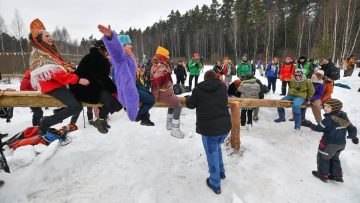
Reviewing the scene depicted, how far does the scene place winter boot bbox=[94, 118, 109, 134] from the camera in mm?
3516

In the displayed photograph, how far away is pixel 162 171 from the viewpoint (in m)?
4.62

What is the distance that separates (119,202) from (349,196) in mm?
4053

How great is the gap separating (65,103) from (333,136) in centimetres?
462

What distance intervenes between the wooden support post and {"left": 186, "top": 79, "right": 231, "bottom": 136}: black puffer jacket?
139 centimetres

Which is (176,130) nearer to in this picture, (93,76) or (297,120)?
(93,76)

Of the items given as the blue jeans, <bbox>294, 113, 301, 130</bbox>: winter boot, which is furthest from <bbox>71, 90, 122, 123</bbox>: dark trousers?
<bbox>294, 113, 301, 130</bbox>: winter boot

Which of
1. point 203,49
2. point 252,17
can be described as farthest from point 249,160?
point 203,49

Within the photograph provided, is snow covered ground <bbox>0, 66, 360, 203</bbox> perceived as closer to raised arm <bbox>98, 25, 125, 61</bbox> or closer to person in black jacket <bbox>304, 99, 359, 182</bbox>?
person in black jacket <bbox>304, 99, 359, 182</bbox>

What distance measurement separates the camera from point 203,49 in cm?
4841

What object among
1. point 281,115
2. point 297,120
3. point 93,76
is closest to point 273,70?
point 281,115

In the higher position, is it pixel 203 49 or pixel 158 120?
pixel 203 49

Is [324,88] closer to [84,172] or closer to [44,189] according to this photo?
[84,172]

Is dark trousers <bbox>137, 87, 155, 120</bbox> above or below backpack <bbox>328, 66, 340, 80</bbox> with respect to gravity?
below

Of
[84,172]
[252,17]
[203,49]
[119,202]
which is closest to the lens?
[119,202]
